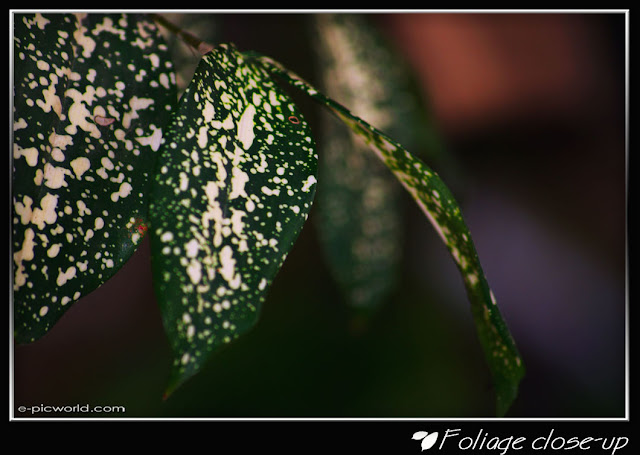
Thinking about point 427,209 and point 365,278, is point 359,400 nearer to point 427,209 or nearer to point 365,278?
point 365,278

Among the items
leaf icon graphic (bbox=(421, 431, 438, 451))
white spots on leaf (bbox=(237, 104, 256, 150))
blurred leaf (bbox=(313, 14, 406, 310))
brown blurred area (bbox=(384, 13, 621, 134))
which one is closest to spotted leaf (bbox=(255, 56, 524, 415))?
white spots on leaf (bbox=(237, 104, 256, 150))

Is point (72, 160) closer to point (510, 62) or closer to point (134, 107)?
point (134, 107)

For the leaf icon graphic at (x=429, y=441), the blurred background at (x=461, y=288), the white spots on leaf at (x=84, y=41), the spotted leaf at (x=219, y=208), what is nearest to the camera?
the spotted leaf at (x=219, y=208)

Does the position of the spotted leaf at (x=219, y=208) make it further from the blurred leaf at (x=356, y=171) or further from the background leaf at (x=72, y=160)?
the blurred leaf at (x=356, y=171)

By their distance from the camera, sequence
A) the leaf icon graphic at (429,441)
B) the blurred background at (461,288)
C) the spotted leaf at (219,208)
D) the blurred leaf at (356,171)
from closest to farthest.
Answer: the spotted leaf at (219,208), the leaf icon graphic at (429,441), the blurred leaf at (356,171), the blurred background at (461,288)

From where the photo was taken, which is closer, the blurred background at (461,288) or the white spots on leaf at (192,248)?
the white spots on leaf at (192,248)

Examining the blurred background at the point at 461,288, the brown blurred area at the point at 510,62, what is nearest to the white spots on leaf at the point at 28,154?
the blurred background at the point at 461,288

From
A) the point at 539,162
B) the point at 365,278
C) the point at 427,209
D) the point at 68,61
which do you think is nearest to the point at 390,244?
the point at 365,278
